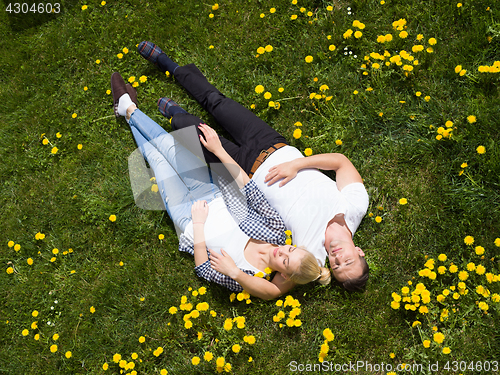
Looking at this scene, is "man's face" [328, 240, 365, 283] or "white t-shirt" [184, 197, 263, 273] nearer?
"man's face" [328, 240, 365, 283]

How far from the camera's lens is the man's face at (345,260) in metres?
2.84

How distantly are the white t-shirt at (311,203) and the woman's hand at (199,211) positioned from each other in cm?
59

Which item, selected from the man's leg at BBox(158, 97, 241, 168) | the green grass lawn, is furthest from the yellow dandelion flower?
the man's leg at BBox(158, 97, 241, 168)

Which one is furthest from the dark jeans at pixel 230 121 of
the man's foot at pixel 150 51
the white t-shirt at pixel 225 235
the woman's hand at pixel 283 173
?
the white t-shirt at pixel 225 235

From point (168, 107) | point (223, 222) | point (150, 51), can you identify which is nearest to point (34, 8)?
point (150, 51)

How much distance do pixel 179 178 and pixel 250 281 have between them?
131 cm

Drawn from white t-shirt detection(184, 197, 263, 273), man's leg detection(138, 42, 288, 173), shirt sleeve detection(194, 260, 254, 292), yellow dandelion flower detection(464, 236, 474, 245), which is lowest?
shirt sleeve detection(194, 260, 254, 292)

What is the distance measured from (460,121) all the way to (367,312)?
211cm

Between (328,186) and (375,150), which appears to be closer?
(328,186)

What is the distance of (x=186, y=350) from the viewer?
335 centimetres

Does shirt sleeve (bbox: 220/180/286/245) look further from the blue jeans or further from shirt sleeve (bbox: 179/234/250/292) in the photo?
the blue jeans

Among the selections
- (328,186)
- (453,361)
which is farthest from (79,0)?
(453,361)

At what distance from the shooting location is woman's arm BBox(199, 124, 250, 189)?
324 cm

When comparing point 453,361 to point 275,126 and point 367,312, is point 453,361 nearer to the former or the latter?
point 367,312
